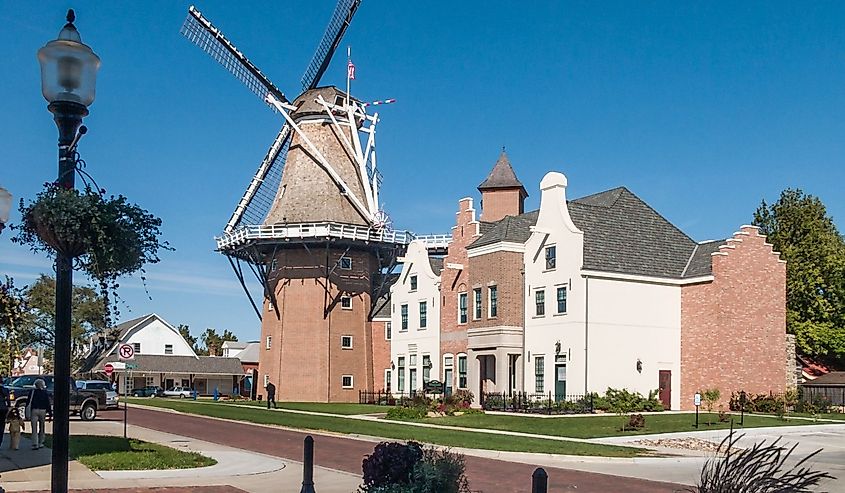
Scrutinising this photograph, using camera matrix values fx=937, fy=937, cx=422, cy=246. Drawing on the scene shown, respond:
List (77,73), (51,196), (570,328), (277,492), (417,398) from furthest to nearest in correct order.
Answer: (417,398) → (570,328) → (277,492) → (51,196) → (77,73)

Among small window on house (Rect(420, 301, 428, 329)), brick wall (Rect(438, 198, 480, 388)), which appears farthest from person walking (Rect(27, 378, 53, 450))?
small window on house (Rect(420, 301, 428, 329))

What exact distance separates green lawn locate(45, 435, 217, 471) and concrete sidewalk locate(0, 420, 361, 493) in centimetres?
39

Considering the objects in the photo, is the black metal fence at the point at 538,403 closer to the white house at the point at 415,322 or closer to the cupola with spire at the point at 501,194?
the white house at the point at 415,322

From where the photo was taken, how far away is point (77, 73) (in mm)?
9086

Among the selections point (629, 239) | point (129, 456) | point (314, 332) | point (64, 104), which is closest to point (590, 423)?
point (629, 239)

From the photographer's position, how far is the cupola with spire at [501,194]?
65.2m

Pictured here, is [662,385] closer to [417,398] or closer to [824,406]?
[824,406]

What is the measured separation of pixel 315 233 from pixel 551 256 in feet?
67.5

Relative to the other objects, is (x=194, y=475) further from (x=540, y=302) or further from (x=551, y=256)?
(x=540, y=302)

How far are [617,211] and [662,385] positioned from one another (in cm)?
926

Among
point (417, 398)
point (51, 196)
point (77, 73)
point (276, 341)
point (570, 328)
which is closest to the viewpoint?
point (77, 73)

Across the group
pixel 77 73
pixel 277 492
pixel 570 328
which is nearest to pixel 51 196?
pixel 77 73

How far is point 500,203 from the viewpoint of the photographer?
65.6 m

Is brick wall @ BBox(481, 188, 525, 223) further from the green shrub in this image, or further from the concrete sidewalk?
the concrete sidewalk
